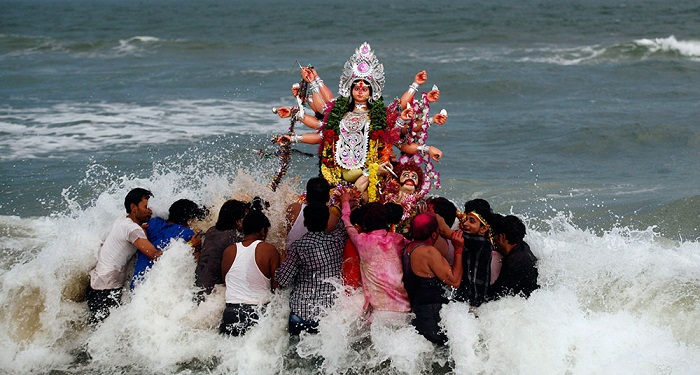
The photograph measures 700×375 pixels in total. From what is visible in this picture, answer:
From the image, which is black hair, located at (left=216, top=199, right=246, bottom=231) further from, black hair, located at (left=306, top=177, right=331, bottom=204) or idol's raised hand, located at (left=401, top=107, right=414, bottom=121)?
idol's raised hand, located at (left=401, top=107, right=414, bottom=121)

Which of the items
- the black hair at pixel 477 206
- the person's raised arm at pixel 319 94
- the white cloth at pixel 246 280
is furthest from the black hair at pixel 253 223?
the black hair at pixel 477 206

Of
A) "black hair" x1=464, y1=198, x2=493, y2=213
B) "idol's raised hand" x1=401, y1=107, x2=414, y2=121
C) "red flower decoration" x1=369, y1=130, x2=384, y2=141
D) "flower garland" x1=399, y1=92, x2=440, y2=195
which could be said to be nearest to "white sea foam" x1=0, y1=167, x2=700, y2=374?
"black hair" x1=464, y1=198, x2=493, y2=213

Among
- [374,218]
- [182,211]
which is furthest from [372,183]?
[182,211]

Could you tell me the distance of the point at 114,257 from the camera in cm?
753

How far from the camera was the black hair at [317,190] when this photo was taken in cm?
717

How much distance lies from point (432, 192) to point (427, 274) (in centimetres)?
673

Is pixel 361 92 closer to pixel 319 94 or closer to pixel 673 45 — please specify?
pixel 319 94

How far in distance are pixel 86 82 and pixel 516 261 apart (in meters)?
22.1

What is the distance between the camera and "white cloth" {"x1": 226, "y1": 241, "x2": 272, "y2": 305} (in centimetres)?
696

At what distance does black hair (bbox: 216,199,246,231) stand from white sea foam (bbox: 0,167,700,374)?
0.44 metres

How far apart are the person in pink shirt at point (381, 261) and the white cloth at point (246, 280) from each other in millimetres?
835

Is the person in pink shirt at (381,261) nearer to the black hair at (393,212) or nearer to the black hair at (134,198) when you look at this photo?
the black hair at (393,212)

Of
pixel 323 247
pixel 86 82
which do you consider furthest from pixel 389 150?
pixel 86 82

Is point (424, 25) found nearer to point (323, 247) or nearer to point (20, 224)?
point (20, 224)
